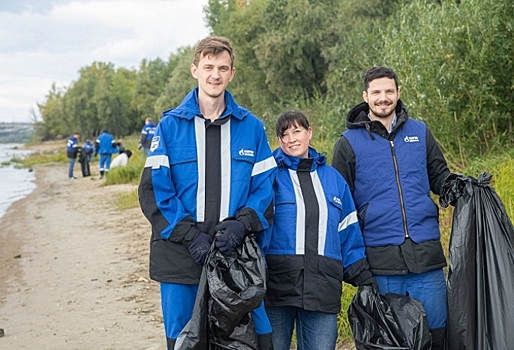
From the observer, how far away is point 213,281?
298 centimetres

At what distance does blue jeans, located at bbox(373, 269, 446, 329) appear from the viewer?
3438 mm

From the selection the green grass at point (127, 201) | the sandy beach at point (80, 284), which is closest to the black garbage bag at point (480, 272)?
the sandy beach at point (80, 284)

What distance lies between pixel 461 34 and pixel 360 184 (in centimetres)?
510

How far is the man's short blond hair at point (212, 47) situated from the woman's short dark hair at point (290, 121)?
1.52ft

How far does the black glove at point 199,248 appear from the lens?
3.03 meters

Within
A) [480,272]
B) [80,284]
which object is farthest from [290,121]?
[80,284]

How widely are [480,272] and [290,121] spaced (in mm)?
1266

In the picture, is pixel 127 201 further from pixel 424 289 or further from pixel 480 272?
pixel 480 272

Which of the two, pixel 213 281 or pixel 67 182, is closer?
pixel 213 281

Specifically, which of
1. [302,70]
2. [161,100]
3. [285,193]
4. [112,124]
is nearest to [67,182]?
[302,70]

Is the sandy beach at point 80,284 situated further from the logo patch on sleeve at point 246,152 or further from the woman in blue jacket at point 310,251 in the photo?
the logo patch on sleeve at point 246,152

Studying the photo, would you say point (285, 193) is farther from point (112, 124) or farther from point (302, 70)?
point (112, 124)

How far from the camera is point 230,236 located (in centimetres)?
301

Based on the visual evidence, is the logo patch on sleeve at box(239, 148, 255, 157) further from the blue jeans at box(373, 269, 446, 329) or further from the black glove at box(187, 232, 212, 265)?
the blue jeans at box(373, 269, 446, 329)
